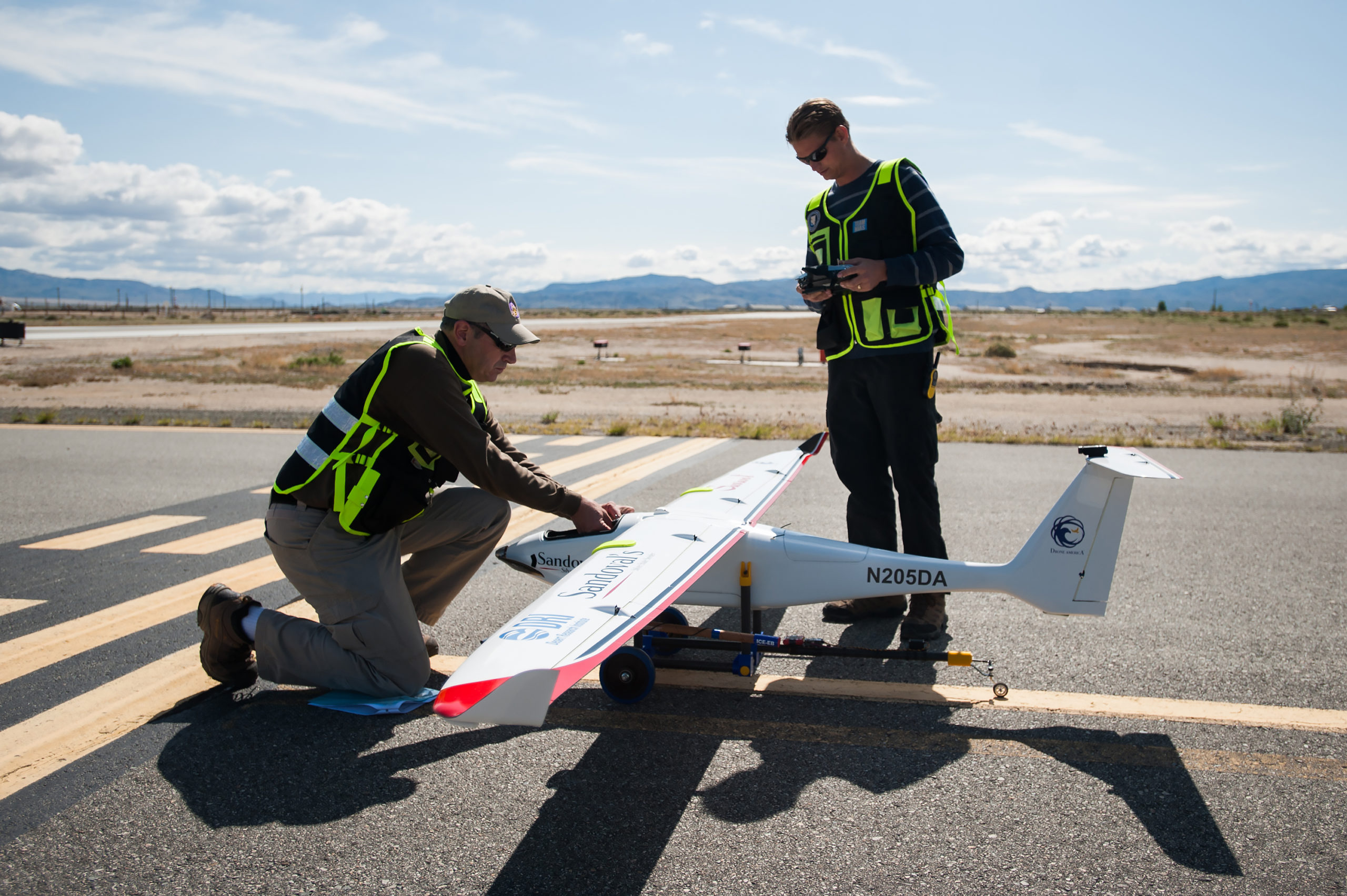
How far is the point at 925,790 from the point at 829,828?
48cm

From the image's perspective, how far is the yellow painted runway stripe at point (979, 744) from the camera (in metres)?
3.29

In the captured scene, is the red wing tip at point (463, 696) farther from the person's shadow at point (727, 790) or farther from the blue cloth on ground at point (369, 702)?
the blue cloth on ground at point (369, 702)

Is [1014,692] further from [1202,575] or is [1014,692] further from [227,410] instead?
[227,410]

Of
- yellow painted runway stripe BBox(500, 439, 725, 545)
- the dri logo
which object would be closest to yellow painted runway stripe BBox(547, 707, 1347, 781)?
the dri logo

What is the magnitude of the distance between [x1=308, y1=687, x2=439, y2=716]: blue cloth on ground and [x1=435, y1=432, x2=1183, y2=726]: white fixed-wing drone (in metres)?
0.58

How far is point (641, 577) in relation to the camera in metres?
3.51

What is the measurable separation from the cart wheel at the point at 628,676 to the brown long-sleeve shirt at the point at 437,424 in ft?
2.62

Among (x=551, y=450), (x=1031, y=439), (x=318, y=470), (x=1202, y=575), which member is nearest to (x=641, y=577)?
(x=318, y=470)

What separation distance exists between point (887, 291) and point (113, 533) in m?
6.55

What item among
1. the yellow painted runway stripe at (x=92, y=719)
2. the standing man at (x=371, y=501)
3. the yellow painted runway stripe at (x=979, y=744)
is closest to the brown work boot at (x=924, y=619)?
the yellow painted runway stripe at (x=979, y=744)

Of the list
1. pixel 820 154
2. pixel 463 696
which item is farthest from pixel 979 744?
pixel 820 154

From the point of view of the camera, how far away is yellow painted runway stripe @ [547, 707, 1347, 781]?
329cm

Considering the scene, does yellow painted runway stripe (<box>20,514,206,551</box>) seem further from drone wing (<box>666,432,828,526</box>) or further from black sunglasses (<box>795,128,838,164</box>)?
black sunglasses (<box>795,128,838,164</box>)

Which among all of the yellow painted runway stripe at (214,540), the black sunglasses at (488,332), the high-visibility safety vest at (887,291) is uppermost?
the high-visibility safety vest at (887,291)
